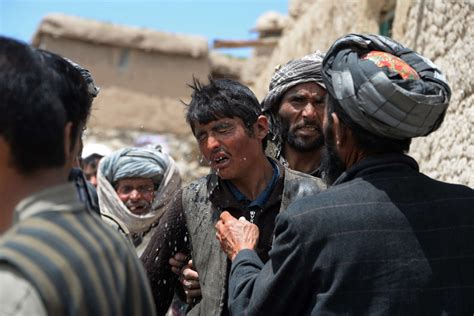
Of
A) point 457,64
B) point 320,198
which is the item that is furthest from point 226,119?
point 457,64

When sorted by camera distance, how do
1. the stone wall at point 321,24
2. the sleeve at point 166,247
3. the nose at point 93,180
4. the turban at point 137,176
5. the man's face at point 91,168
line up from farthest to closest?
the stone wall at point 321,24
the man's face at point 91,168
the nose at point 93,180
the turban at point 137,176
the sleeve at point 166,247

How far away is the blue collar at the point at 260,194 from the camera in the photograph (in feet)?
11.3

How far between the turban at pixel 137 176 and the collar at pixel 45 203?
3268 millimetres

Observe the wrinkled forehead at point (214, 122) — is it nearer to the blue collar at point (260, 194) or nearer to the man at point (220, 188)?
the man at point (220, 188)

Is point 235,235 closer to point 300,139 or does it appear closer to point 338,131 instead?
point 338,131

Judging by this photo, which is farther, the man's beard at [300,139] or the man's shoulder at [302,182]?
the man's beard at [300,139]

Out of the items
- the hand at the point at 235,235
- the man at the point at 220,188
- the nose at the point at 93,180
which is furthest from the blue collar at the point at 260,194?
the nose at the point at 93,180

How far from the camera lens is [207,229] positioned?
343 centimetres

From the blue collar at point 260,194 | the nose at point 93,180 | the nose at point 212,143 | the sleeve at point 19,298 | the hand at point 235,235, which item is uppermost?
the nose at point 212,143

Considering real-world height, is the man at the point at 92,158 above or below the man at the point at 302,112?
below

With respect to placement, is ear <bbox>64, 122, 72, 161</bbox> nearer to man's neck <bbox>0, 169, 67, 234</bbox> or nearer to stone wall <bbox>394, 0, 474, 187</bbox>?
man's neck <bbox>0, 169, 67, 234</bbox>

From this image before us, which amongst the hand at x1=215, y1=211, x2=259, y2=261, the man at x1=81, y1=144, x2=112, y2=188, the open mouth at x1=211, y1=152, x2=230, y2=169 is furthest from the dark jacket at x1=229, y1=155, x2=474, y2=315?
the man at x1=81, y1=144, x2=112, y2=188

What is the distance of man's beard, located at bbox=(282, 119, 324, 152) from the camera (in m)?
4.13

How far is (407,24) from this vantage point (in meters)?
7.22
